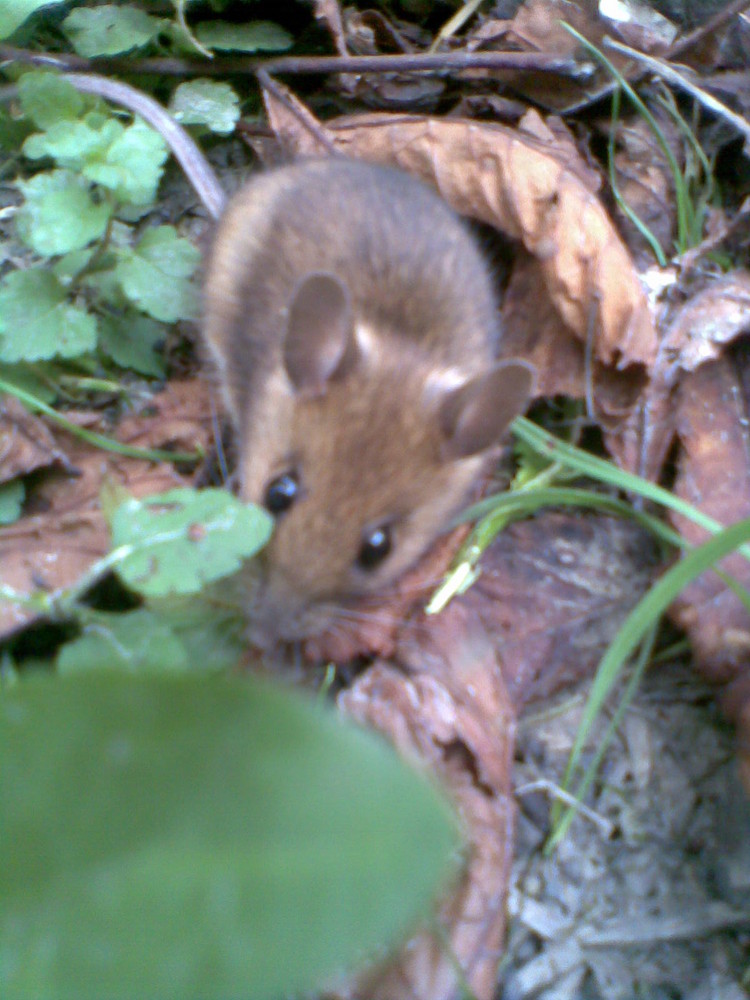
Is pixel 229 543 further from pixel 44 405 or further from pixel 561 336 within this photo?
pixel 561 336

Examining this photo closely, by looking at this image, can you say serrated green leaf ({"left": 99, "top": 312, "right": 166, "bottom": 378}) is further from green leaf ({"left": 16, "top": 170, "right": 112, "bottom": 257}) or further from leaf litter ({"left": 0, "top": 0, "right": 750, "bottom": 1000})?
green leaf ({"left": 16, "top": 170, "right": 112, "bottom": 257})

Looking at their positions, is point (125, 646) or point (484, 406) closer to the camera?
point (125, 646)

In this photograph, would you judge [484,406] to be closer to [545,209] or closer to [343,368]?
[343,368]

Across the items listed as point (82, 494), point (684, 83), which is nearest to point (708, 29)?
point (684, 83)

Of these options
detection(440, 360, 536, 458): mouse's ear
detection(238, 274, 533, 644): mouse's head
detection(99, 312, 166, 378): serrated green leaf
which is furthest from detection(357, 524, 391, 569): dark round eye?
detection(99, 312, 166, 378): serrated green leaf

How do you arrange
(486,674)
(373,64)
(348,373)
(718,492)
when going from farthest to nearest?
(373,64) < (718,492) < (348,373) < (486,674)

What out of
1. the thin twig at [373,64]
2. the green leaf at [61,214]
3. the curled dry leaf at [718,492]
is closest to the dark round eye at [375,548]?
the curled dry leaf at [718,492]
